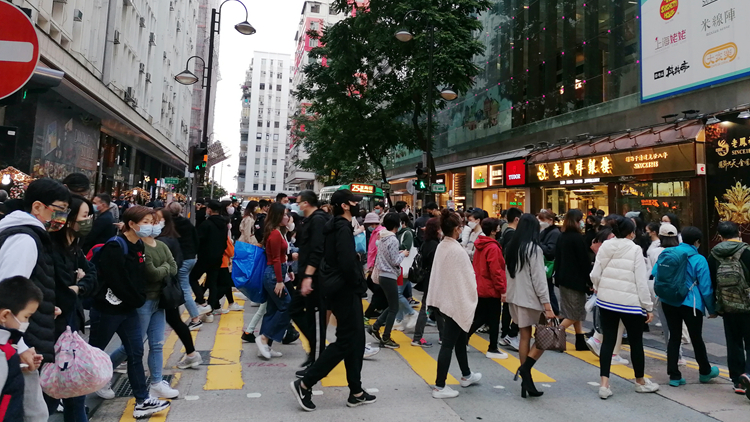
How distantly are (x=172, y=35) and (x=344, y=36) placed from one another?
18239 mm

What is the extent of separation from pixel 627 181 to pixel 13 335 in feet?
56.2

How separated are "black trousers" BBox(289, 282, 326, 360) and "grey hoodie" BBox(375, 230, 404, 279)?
146cm

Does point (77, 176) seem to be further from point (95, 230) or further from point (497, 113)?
point (497, 113)

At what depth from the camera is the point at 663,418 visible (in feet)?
14.2

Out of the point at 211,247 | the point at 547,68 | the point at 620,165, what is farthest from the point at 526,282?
the point at 547,68

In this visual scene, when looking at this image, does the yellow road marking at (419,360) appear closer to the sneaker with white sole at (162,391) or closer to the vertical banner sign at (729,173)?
the sneaker with white sole at (162,391)

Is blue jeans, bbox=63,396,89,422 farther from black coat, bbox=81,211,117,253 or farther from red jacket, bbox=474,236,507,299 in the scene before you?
red jacket, bbox=474,236,507,299

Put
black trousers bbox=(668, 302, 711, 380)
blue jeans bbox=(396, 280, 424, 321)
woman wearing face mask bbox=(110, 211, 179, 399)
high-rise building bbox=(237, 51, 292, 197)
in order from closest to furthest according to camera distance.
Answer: woman wearing face mask bbox=(110, 211, 179, 399), black trousers bbox=(668, 302, 711, 380), blue jeans bbox=(396, 280, 424, 321), high-rise building bbox=(237, 51, 292, 197)

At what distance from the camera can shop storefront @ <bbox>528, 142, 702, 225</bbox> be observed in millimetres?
13664

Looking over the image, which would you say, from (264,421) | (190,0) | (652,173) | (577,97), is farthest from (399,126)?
(190,0)

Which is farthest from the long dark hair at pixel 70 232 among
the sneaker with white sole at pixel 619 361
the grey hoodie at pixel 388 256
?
the sneaker with white sole at pixel 619 361

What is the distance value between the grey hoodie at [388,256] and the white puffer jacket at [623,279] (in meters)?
2.55

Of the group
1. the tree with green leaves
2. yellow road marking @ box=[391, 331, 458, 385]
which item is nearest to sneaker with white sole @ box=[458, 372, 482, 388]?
yellow road marking @ box=[391, 331, 458, 385]

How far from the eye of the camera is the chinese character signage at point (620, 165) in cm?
1358
